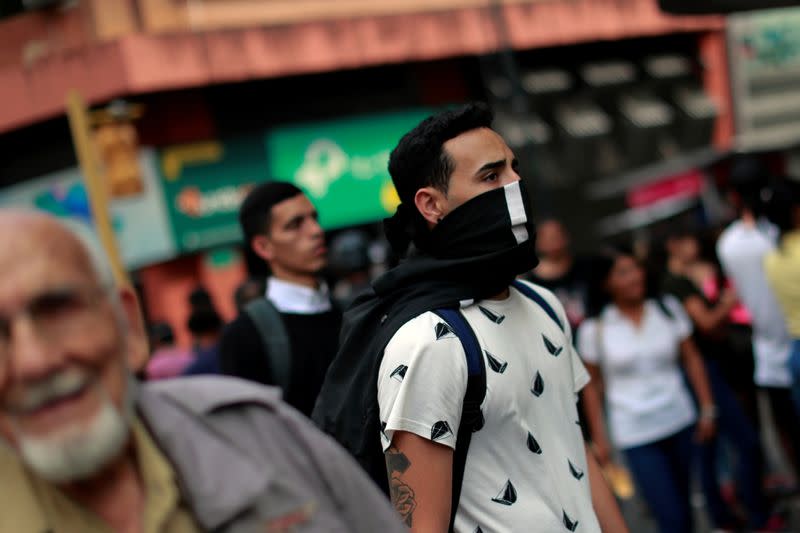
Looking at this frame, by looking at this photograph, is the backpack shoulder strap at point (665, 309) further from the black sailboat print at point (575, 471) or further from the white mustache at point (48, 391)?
the white mustache at point (48, 391)

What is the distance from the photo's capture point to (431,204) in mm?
3227

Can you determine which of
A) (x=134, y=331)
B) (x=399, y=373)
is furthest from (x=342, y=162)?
(x=134, y=331)

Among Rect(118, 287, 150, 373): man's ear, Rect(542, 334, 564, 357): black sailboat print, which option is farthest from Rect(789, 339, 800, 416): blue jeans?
Rect(118, 287, 150, 373): man's ear

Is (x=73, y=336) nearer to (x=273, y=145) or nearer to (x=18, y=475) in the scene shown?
(x=18, y=475)

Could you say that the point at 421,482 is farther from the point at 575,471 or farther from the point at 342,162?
the point at 342,162

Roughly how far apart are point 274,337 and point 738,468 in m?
3.58

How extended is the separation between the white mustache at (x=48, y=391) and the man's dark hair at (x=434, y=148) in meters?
1.69

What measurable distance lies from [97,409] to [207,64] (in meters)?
15.9

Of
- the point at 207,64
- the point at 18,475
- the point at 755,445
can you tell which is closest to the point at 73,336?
the point at 18,475

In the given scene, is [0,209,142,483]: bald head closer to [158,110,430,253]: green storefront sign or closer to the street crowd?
the street crowd

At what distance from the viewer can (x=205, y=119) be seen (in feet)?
58.7

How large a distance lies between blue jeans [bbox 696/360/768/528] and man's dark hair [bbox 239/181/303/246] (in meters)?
3.19

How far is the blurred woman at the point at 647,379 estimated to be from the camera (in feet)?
20.3

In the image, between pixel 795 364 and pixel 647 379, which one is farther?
pixel 647 379
